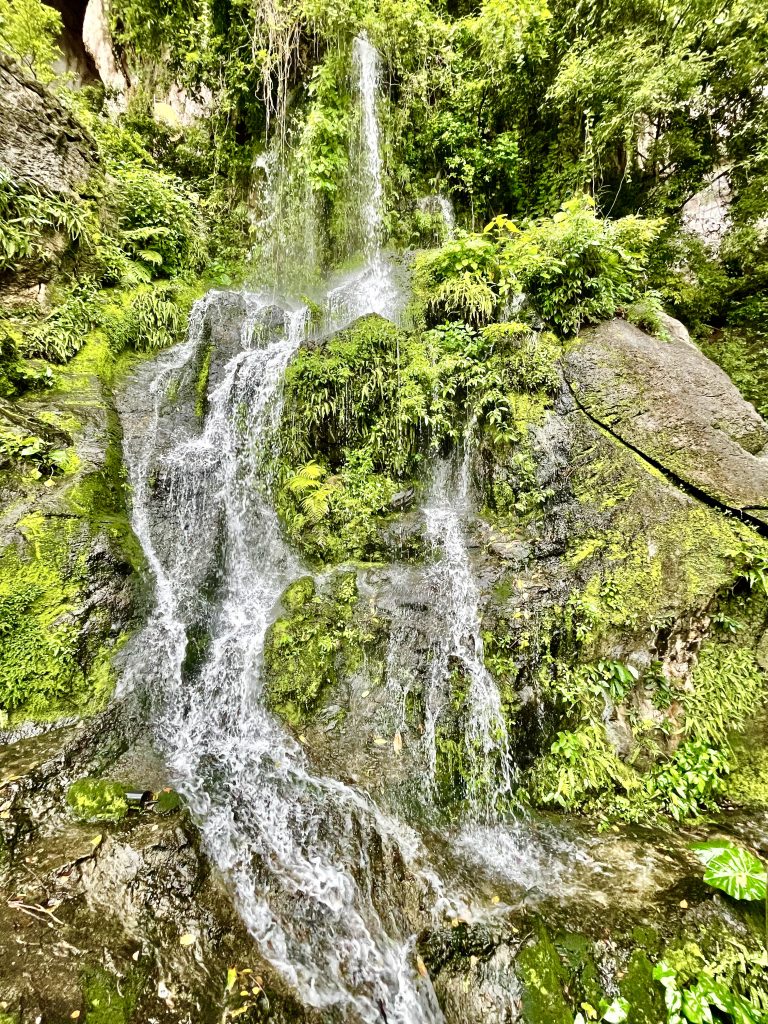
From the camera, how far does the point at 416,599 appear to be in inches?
207

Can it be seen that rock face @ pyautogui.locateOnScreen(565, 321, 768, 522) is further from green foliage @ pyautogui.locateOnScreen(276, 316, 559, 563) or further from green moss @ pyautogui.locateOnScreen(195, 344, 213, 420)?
green moss @ pyautogui.locateOnScreen(195, 344, 213, 420)

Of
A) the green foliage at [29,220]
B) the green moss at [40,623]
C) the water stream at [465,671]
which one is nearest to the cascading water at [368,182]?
the green foliage at [29,220]

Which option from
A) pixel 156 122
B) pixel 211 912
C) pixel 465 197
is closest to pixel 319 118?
pixel 465 197

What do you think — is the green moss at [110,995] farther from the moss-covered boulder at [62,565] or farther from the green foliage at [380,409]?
the green foliage at [380,409]

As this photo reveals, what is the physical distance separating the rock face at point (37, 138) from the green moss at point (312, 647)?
7482 millimetres

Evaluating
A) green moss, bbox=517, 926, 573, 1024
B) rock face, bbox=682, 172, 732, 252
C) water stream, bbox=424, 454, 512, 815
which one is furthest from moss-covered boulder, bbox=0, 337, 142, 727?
rock face, bbox=682, 172, 732, 252

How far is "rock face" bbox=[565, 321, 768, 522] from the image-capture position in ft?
15.0

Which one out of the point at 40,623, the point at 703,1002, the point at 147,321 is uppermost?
the point at 147,321

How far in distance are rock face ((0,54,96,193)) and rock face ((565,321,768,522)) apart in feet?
27.3

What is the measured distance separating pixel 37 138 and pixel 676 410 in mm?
9997

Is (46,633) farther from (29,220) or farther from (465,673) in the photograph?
(29,220)

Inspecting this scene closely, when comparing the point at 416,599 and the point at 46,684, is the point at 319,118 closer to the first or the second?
the point at 416,599

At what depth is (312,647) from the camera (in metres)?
5.16

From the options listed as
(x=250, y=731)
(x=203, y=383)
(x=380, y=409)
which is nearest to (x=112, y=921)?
(x=250, y=731)
